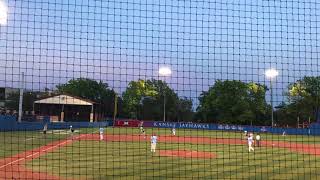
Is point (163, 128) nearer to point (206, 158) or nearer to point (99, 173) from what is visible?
point (206, 158)

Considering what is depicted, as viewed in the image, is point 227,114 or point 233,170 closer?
point 233,170

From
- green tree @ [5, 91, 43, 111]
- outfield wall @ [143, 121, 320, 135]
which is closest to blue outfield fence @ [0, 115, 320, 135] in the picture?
outfield wall @ [143, 121, 320, 135]

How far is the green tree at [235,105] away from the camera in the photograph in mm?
60094

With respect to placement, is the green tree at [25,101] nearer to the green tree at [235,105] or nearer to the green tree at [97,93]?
the green tree at [97,93]

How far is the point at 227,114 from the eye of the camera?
6181 centimetres

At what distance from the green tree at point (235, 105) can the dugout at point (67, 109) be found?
49.3 ft

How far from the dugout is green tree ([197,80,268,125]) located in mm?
15024

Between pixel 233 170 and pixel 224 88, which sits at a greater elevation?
pixel 224 88

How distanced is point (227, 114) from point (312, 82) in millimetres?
15246

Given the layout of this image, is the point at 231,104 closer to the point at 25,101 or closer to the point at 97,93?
the point at 97,93

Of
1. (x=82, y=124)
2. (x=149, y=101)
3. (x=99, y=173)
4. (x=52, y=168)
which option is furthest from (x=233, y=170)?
(x=82, y=124)

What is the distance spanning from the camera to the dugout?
177 feet

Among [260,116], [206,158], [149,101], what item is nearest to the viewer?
[206,158]

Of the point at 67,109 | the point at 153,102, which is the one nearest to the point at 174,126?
the point at 153,102
